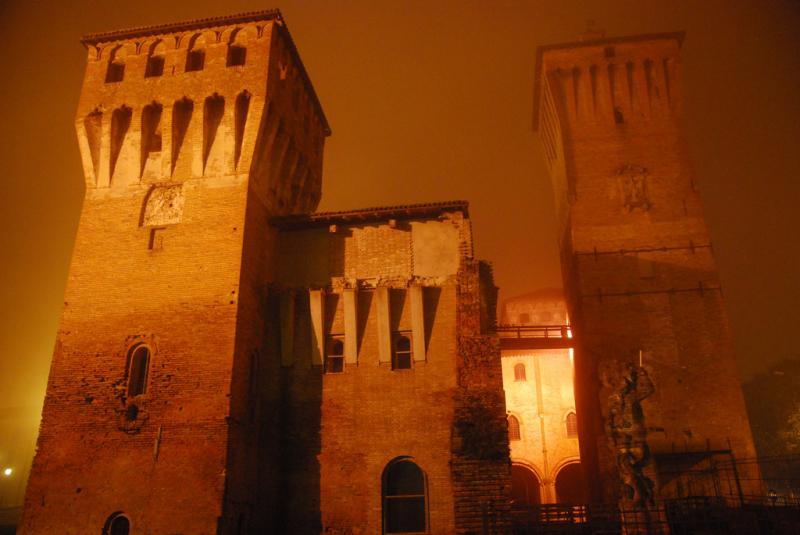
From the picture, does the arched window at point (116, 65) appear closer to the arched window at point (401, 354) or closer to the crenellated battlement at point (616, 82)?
the arched window at point (401, 354)

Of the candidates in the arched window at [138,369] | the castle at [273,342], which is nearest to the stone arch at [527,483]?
the castle at [273,342]

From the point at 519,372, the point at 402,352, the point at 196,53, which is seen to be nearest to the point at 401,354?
the point at 402,352

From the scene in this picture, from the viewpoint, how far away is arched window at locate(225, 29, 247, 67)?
712 inches

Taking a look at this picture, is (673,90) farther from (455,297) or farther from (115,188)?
(115,188)

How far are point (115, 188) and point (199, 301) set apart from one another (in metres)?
4.59

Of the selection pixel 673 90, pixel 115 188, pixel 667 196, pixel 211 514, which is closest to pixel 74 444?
pixel 211 514

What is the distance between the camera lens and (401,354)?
52.4 ft

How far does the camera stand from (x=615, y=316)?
2084 centimetres

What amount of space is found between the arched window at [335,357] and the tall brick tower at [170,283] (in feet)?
6.08

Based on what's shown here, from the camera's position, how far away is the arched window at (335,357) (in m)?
16.1

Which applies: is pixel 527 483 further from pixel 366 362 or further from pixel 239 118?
pixel 239 118

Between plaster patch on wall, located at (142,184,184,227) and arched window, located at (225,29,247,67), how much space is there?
4482mm

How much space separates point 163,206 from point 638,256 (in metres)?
15.9

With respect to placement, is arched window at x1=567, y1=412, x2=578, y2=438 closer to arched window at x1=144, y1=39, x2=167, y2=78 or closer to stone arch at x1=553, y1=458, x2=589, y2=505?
stone arch at x1=553, y1=458, x2=589, y2=505
